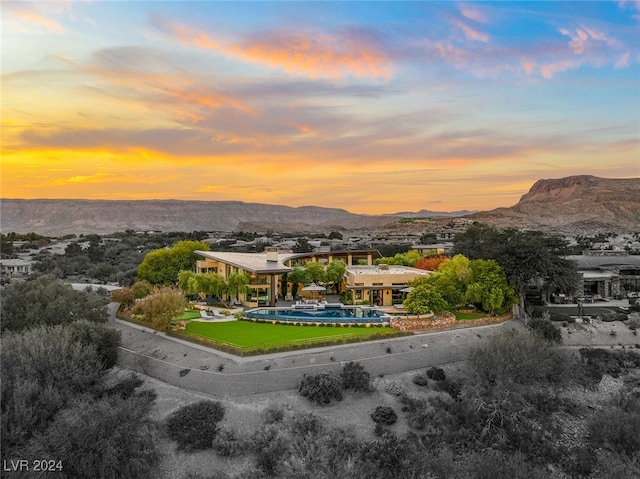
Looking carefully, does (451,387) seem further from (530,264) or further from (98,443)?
(98,443)

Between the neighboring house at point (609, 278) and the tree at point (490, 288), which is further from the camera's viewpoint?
the neighboring house at point (609, 278)

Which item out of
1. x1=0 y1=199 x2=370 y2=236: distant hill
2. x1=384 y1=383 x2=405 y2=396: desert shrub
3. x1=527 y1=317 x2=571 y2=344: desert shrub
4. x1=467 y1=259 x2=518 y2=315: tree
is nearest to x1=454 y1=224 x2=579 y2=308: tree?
x1=467 y1=259 x2=518 y2=315: tree

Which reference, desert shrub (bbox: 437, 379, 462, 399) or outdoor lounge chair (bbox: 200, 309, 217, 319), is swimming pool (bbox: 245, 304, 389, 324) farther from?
desert shrub (bbox: 437, 379, 462, 399)

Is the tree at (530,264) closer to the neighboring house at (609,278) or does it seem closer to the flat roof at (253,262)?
the neighboring house at (609,278)

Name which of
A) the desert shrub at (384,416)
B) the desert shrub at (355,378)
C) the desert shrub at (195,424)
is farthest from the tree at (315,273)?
the desert shrub at (195,424)

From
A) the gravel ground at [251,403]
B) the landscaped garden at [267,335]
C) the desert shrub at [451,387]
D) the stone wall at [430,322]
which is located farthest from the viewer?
the stone wall at [430,322]

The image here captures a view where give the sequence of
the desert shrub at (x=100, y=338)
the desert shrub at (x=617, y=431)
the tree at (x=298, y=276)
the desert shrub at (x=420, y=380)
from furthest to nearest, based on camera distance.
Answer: the tree at (x=298, y=276) < the desert shrub at (x=100, y=338) < the desert shrub at (x=420, y=380) < the desert shrub at (x=617, y=431)

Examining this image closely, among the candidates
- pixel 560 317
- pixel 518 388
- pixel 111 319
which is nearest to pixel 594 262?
pixel 560 317
